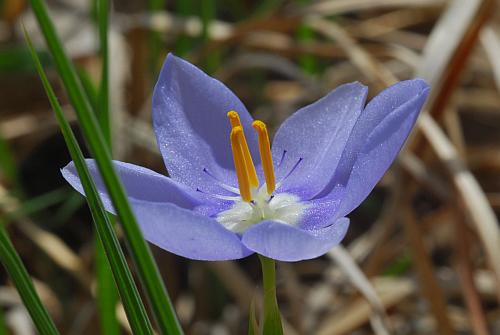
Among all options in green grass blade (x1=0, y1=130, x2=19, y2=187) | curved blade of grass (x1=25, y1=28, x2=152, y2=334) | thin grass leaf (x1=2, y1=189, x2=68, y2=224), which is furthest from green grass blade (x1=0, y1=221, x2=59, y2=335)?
green grass blade (x1=0, y1=130, x2=19, y2=187)

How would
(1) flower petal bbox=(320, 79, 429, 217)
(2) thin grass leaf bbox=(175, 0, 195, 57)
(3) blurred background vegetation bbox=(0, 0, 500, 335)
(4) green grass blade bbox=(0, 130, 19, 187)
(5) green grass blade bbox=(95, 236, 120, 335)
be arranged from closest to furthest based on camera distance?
(1) flower petal bbox=(320, 79, 429, 217), (5) green grass blade bbox=(95, 236, 120, 335), (3) blurred background vegetation bbox=(0, 0, 500, 335), (4) green grass blade bbox=(0, 130, 19, 187), (2) thin grass leaf bbox=(175, 0, 195, 57)

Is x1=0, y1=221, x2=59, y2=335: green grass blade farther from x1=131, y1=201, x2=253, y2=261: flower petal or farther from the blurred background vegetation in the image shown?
the blurred background vegetation

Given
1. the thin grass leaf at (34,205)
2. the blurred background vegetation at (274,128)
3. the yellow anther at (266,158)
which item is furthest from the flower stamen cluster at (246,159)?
the thin grass leaf at (34,205)

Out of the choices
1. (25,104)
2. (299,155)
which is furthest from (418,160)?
(25,104)

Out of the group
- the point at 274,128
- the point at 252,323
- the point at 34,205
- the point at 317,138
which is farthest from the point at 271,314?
the point at 274,128

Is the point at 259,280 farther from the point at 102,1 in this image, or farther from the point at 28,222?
the point at 102,1

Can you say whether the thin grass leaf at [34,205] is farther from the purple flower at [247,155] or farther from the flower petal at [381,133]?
the flower petal at [381,133]

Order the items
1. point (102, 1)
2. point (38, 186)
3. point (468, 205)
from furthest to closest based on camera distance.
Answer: point (38, 186) → point (468, 205) → point (102, 1)
